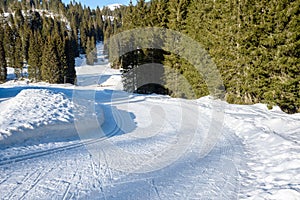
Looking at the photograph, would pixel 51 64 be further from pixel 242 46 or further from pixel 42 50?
pixel 242 46

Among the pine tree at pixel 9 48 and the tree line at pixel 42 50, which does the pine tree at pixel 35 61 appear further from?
the pine tree at pixel 9 48

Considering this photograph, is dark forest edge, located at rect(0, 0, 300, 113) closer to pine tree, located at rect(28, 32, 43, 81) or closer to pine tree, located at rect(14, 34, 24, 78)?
pine tree, located at rect(28, 32, 43, 81)

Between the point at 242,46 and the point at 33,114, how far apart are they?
492 inches

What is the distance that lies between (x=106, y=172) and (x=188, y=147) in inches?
110

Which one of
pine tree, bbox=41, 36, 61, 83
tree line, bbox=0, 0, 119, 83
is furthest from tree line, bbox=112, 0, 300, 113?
tree line, bbox=0, 0, 119, 83

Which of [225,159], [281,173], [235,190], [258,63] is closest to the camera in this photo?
[235,190]

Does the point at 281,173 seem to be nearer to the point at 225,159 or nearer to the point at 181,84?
the point at 225,159

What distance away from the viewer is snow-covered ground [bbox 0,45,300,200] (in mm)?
4094

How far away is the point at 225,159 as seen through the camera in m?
5.87

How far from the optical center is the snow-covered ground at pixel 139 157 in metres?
4.09

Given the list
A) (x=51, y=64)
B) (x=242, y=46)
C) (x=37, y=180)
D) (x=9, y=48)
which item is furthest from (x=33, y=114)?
(x=9, y=48)

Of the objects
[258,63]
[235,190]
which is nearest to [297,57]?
[258,63]

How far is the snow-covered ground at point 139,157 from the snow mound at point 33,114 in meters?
0.03

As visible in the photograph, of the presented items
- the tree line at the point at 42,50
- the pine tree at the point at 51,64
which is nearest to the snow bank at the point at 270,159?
the pine tree at the point at 51,64
